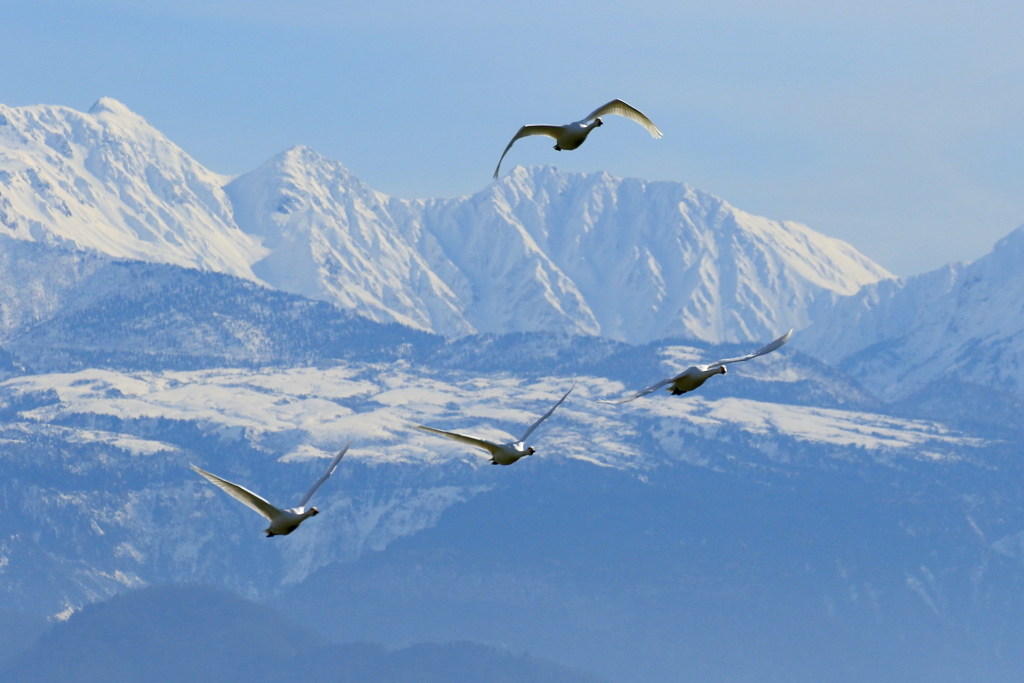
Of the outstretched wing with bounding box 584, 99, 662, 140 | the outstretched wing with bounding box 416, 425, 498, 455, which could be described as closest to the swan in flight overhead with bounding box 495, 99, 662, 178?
the outstretched wing with bounding box 584, 99, 662, 140

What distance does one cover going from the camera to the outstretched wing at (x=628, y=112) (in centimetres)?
7356

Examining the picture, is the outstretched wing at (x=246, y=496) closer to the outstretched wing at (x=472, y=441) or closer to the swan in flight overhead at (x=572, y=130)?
the outstretched wing at (x=472, y=441)

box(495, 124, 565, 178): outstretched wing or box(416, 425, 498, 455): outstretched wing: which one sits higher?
box(495, 124, 565, 178): outstretched wing

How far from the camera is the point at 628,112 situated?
7506 centimetres

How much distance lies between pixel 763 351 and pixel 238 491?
926 inches

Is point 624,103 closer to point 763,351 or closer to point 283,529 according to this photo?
point 763,351

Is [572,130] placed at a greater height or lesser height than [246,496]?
greater

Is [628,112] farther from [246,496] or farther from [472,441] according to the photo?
[246,496]

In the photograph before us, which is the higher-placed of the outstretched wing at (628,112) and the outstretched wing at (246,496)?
the outstretched wing at (628,112)

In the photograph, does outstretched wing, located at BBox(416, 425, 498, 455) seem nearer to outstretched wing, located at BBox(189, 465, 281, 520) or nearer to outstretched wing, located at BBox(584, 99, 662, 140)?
outstretched wing, located at BBox(189, 465, 281, 520)

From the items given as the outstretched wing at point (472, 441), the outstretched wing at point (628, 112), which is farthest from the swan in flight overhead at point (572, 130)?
the outstretched wing at point (472, 441)

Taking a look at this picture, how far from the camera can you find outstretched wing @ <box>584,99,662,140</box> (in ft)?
241

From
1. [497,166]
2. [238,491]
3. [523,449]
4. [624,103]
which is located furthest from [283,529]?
[624,103]

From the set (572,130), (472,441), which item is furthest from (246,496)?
(572,130)
